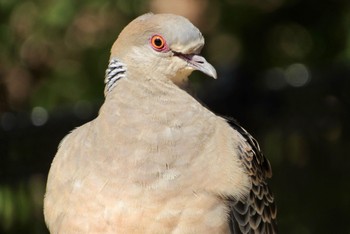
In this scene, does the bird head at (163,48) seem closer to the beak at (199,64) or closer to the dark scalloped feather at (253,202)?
the beak at (199,64)

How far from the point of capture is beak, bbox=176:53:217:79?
14.1ft

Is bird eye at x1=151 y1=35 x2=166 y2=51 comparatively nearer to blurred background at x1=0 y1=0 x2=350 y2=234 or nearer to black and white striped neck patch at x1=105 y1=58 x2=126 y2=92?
black and white striped neck patch at x1=105 y1=58 x2=126 y2=92

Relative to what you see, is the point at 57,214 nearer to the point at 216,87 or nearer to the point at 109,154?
the point at 109,154

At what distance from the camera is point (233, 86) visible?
6.52m

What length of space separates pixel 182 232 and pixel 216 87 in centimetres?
242

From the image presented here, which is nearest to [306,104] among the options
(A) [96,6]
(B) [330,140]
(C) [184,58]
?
(B) [330,140]

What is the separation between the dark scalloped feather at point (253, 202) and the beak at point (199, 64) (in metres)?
0.36

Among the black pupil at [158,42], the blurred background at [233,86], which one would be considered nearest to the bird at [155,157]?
the black pupil at [158,42]

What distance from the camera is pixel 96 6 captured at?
7230 millimetres

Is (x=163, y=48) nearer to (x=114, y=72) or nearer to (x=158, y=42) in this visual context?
(x=158, y=42)

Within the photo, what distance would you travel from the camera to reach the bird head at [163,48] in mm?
4320

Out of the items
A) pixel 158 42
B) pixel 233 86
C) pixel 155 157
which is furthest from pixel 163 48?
pixel 233 86

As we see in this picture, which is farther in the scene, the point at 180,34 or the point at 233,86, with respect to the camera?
the point at 233,86

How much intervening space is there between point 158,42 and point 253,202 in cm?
79
